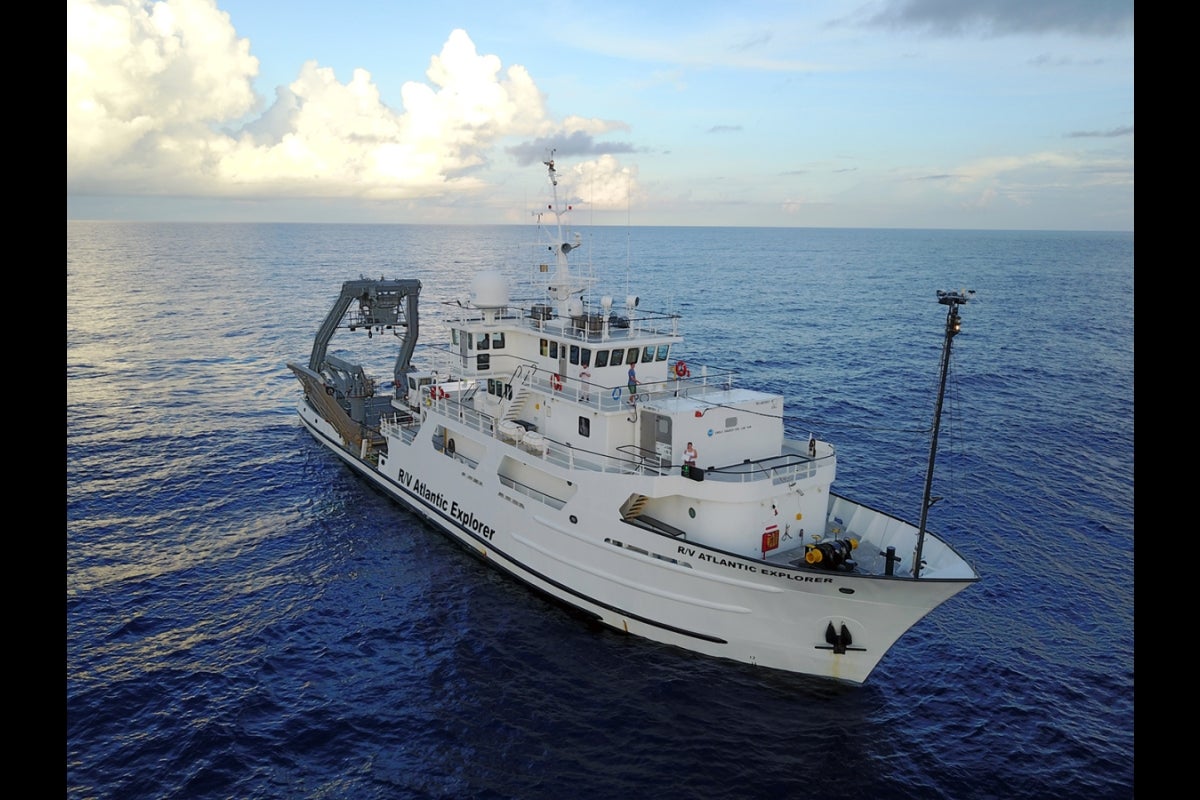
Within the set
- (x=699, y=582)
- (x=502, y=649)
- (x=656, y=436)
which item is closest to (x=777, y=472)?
(x=656, y=436)

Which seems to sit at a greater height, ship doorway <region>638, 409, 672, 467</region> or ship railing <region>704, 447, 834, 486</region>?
ship doorway <region>638, 409, 672, 467</region>

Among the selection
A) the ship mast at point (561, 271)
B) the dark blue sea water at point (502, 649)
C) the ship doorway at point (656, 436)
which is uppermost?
the ship mast at point (561, 271)

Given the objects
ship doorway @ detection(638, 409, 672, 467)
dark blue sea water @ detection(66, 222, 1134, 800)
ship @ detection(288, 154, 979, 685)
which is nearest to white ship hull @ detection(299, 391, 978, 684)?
ship @ detection(288, 154, 979, 685)

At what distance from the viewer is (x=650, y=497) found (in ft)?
78.5

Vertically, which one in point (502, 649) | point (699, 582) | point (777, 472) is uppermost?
point (777, 472)

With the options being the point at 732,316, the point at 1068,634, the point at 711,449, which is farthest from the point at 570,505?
the point at 732,316

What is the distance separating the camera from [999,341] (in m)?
70.4

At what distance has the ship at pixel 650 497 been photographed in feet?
70.4

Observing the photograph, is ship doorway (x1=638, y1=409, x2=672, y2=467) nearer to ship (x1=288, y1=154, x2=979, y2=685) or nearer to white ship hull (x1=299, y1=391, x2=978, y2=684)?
ship (x1=288, y1=154, x2=979, y2=685)

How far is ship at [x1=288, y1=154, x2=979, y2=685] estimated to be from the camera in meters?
21.5

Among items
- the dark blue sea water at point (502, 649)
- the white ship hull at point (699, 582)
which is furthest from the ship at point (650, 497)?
the dark blue sea water at point (502, 649)

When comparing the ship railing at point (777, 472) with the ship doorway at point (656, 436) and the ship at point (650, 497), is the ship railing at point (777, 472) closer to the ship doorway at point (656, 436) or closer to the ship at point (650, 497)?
the ship at point (650, 497)

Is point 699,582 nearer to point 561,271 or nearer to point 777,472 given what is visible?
point 777,472
